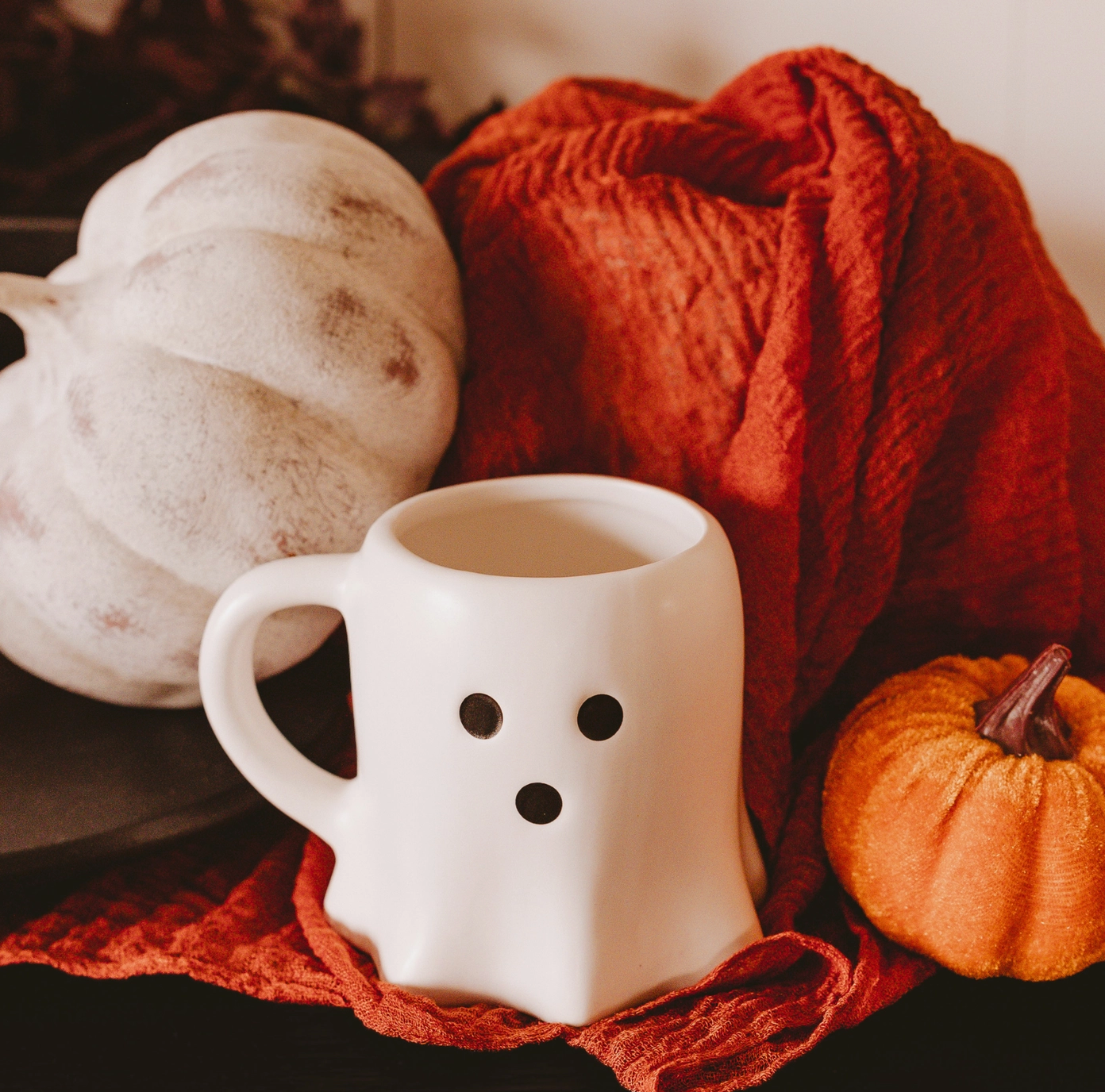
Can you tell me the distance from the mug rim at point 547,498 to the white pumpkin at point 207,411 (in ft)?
0.18

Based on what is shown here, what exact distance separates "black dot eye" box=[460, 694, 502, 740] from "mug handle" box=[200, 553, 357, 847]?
0.26 feet

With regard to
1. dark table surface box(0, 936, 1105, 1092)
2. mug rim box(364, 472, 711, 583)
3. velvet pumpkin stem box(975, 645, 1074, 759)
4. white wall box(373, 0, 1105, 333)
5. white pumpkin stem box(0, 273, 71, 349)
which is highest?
white wall box(373, 0, 1105, 333)

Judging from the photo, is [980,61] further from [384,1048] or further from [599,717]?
[384,1048]

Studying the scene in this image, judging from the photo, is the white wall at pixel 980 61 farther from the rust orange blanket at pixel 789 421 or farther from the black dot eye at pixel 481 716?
the black dot eye at pixel 481 716

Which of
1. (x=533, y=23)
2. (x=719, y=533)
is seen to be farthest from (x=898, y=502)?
(x=533, y=23)

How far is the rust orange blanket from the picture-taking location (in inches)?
18.6

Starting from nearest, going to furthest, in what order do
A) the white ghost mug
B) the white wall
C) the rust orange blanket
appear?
1. the white ghost mug
2. the rust orange blanket
3. the white wall

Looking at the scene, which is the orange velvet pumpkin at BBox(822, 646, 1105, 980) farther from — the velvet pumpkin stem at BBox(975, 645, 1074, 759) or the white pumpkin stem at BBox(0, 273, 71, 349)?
the white pumpkin stem at BBox(0, 273, 71, 349)

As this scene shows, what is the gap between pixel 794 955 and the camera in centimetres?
44

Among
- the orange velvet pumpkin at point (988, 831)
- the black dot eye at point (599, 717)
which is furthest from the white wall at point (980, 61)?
the black dot eye at point (599, 717)

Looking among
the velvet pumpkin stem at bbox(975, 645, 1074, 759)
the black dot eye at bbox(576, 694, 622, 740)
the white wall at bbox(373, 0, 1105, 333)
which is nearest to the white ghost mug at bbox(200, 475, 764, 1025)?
the black dot eye at bbox(576, 694, 622, 740)

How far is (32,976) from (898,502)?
1.49 feet

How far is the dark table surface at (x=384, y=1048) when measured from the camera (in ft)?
1.33

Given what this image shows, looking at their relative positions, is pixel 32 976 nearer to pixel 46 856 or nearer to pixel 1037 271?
pixel 46 856
